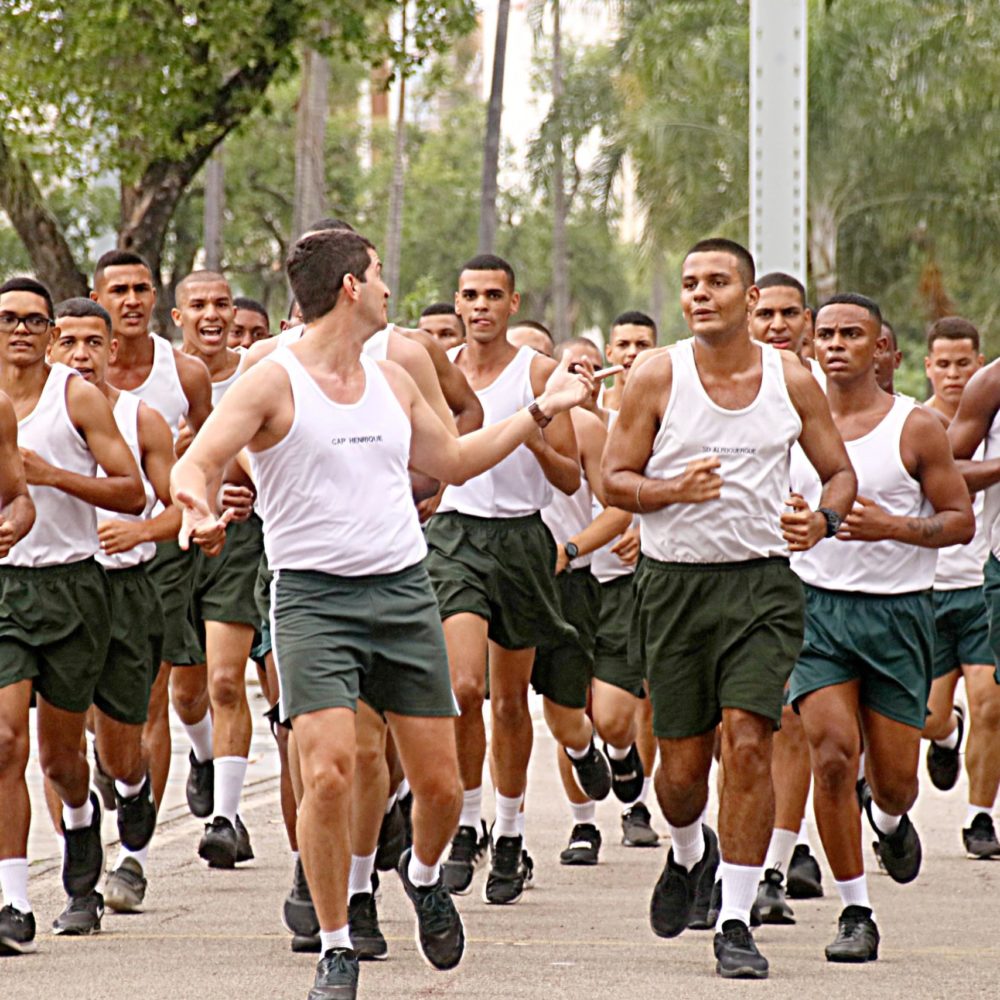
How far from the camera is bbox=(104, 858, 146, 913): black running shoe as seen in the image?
28.2 feet

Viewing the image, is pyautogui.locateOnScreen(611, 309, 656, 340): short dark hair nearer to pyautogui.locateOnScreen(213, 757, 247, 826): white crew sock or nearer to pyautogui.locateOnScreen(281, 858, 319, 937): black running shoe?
pyautogui.locateOnScreen(213, 757, 247, 826): white crew sock

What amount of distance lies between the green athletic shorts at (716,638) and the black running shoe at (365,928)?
1.11m

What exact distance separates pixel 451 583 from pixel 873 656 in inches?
78.1

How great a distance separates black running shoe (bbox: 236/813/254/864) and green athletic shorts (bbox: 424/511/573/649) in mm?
1460

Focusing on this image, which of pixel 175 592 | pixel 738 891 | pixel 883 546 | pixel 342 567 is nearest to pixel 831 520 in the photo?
pixel 883 546

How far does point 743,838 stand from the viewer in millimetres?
7336

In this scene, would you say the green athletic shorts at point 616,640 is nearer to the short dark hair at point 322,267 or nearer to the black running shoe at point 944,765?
the black running shoe at point 944,765

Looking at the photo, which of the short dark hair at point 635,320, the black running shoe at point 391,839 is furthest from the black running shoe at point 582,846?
the short dark hair at point 635,320

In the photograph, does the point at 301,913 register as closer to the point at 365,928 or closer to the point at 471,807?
the point at 365,928

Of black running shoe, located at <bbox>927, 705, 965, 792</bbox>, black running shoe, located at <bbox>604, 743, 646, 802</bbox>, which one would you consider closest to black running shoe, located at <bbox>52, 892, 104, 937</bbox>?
black running shoe, located at <bbox>604, 743, 646, 802</bbox>

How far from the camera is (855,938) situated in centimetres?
759

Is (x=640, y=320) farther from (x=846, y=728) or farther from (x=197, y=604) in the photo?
(x=846, y=728)

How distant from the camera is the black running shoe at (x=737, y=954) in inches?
281

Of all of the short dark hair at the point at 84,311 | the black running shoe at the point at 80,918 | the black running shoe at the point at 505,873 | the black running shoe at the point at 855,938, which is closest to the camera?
the black running shoe at the point at 855,938
